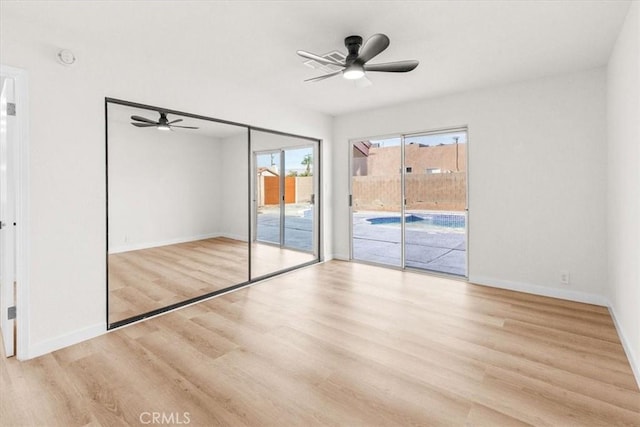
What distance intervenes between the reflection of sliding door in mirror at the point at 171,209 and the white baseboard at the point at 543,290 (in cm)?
337

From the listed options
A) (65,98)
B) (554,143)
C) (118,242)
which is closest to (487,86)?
(554,143)

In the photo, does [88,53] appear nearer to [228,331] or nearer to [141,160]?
[141,160]

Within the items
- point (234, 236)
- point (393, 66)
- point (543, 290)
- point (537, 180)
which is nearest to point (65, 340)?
point (234, 236)

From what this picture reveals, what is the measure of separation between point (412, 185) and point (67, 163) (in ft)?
14.2

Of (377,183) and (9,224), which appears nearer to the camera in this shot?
(9,224)

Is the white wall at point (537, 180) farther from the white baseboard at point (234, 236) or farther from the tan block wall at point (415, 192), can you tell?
the white baseboard at point (234, 236)

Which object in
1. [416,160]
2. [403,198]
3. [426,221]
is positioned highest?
[416,160]

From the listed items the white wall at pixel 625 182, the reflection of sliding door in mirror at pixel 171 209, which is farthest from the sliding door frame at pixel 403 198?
the reflection of sliding door in mirror at pixel 171 209

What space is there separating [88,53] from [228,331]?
2798 millimetres

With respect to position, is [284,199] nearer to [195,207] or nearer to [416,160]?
[195,207]

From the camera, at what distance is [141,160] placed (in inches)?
176

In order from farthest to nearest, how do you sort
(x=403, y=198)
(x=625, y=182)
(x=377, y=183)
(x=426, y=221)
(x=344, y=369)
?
(x=426, y=221), (x=377, y=183), (x=403, y=198), (x=625, y=182), (x=344, y=369)

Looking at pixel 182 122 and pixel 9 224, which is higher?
pixel 182 122

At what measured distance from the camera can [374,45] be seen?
7.84 ft
